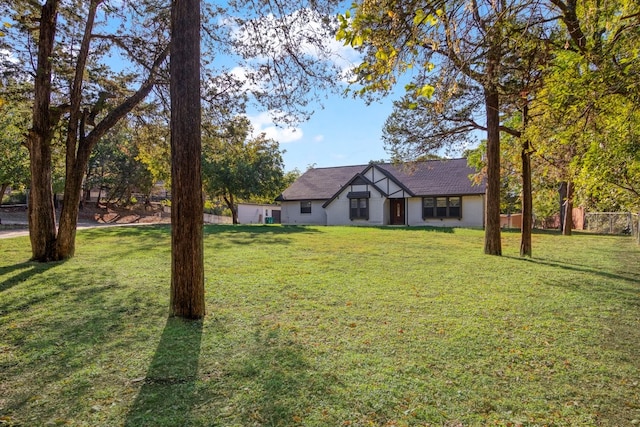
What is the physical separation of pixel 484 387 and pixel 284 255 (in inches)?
314

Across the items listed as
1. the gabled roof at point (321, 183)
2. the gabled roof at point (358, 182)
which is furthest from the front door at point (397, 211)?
the gabled roof at point (321, 183)

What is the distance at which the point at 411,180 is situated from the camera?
28.7m

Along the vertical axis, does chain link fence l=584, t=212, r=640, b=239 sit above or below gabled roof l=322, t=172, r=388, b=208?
below

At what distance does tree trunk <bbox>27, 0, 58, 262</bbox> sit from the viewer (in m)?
8.65

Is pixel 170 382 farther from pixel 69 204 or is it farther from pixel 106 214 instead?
pixel 106 214

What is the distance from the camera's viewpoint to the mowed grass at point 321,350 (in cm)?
284

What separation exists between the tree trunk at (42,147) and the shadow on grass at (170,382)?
6.51 metres

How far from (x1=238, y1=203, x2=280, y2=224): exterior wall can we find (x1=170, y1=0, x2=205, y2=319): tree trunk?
3344 cm

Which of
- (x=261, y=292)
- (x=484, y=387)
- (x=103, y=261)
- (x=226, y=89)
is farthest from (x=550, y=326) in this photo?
(x=103, y=261)

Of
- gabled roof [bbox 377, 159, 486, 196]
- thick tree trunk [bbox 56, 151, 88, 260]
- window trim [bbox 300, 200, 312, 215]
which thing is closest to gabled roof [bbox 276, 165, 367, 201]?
window trim [bbox 300, 200, 312, 215]

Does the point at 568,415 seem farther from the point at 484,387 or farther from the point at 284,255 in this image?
the point at 284,255

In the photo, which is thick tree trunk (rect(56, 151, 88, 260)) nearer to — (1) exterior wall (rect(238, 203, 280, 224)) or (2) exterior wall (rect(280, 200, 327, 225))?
(2) exterior wall (rect(280, 200, 327, 225))

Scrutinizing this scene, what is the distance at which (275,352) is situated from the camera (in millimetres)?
3936

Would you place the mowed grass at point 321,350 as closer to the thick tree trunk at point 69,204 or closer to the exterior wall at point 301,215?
the thick tree trunk at point 69,204
